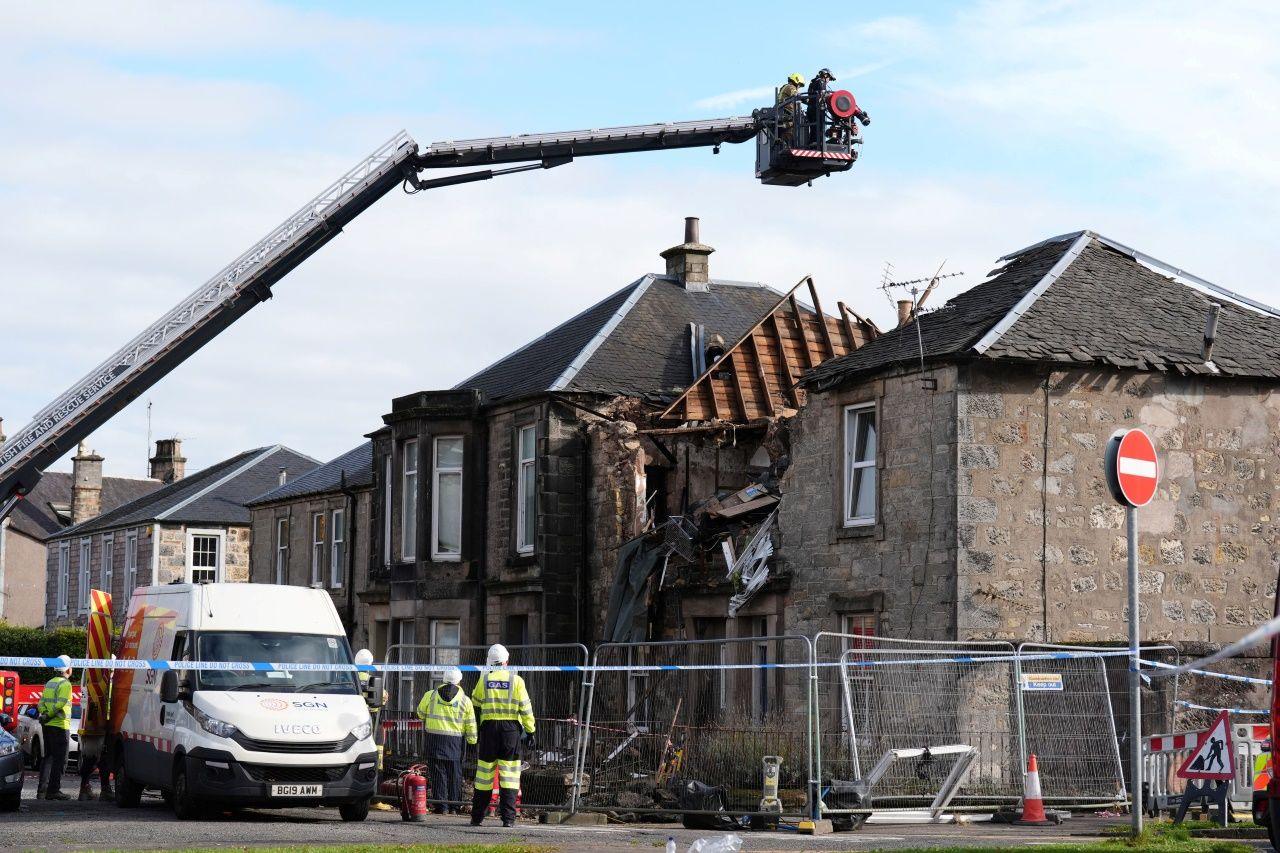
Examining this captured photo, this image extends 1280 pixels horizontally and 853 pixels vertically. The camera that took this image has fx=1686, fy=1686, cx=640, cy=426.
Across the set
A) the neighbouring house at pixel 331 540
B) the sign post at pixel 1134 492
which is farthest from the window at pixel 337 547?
the sign post at pixel 1134 492

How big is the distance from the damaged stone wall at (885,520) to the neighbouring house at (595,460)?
2004 millimetres

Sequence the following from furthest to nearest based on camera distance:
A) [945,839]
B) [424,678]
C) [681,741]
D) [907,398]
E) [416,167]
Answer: [424,678] → [416,167] → [907,398] → [681,741] → [945,839]

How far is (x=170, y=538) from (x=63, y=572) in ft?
31.1

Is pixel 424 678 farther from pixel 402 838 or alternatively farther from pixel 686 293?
→ pixel 402 838

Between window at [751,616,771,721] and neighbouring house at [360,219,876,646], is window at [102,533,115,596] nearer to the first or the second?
neighbouring house at [360,219,876,646]

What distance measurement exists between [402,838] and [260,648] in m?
3.62

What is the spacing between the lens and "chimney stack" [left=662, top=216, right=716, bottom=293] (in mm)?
32906

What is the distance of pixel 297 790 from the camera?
1595 centimetres

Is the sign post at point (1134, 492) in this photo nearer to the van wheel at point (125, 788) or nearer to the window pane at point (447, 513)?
the van wheel at point (125, 788)

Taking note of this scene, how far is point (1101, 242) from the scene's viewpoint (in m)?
23.6

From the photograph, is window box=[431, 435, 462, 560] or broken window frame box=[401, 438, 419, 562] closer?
window box=[431, 435, 462, 560]

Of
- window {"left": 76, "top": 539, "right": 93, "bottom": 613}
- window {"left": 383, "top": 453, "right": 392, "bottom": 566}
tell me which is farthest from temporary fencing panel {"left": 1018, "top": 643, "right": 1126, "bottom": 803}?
window {"left": 76, "top": 539, "right": 93, "bottom": 613}

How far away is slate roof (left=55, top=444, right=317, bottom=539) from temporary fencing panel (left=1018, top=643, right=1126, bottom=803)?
32.4m

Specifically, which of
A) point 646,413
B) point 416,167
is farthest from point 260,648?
point 646,413
